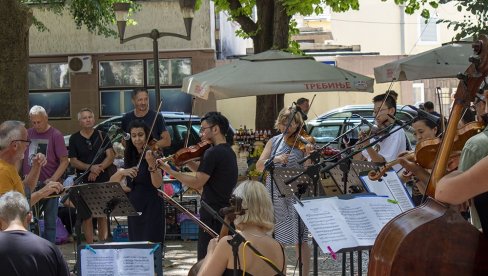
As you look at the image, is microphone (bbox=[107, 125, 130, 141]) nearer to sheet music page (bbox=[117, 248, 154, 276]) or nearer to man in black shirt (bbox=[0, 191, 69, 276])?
sheet music page (bbox=[117, 248, 154, 276])

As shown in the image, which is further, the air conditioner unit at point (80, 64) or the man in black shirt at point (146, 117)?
the air conditioner unit at point (80, 64)

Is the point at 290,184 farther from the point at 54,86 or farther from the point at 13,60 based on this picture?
the point at 54,86

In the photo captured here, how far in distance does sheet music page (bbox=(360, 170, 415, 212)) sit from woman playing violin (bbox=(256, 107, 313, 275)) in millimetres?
2274

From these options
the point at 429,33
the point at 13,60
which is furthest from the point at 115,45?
the point at 429,33

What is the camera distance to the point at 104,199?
26.2 feet

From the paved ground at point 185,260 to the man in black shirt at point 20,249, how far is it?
158 inches

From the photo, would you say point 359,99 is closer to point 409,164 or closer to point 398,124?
point 398,124

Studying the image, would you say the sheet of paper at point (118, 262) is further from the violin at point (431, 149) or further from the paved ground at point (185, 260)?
the paved ground at point (185, 260)

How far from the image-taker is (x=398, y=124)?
7.32 meters

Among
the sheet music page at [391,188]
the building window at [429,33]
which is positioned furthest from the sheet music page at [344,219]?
the building window at [429,33]

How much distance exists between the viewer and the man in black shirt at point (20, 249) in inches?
199

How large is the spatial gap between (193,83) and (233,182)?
15.3 ft

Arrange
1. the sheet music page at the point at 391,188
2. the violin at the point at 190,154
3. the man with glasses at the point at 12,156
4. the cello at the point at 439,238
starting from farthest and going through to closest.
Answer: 1. the violin at the point at 190,154
2. the man with glasses at the point at 12,156
3. the sheet music page at the point at 391,188
4. the cello at the point at 439,238

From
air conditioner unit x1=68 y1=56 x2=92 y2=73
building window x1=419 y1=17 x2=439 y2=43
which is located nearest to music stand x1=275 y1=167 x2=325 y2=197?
air conditioner unit x1=68 y1=56 x2=92 y2=73
